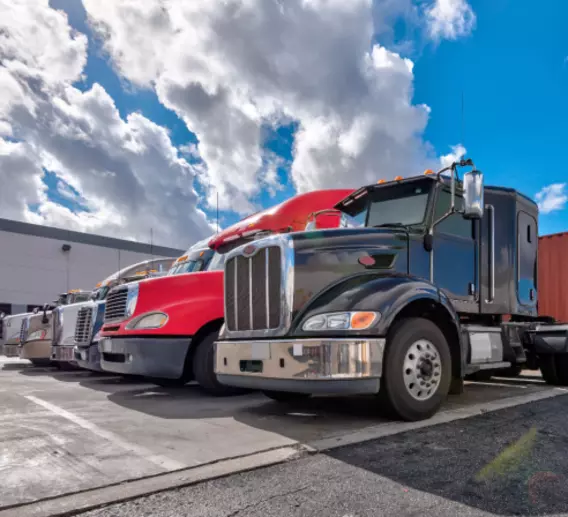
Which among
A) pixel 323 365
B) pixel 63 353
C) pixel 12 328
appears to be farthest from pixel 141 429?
pixel 12 328

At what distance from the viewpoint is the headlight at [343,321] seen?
4297mm

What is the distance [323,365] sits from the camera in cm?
417

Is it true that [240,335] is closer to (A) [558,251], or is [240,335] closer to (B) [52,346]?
(B) [52,346]

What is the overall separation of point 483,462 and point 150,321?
4154 millimetres

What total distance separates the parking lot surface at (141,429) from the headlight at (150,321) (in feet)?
3.01

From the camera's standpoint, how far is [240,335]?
16.6ft

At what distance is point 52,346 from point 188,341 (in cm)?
518

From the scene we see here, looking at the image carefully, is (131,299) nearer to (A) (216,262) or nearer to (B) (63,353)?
(A) (216,262)

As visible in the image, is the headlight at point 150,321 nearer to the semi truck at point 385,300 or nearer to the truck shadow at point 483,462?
the semi truck at point 385,300

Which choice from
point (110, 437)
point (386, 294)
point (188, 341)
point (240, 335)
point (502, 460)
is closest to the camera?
point (502, 460)

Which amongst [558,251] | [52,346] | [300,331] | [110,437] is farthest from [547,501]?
[52,346]

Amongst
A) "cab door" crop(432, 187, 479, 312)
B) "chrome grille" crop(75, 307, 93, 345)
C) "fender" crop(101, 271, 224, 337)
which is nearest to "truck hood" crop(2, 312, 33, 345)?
"chrome grille" crop(75, 307, 93, 345)

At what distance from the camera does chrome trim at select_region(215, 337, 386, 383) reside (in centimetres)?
418

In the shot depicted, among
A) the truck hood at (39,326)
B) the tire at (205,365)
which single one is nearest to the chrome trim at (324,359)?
the tire at (205,365)
